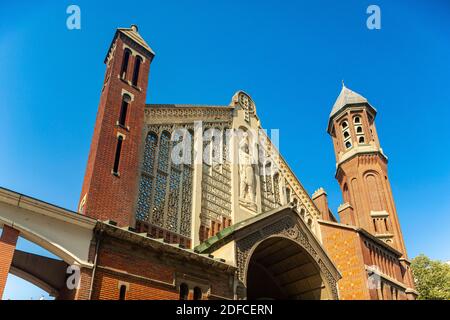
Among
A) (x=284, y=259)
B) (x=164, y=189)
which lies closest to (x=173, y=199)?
(x=164, y=189)

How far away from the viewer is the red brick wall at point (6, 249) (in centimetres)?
966

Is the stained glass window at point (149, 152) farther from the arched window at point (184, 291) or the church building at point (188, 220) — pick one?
the arched window at point (184, 291)

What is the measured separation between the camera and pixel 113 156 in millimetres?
15516

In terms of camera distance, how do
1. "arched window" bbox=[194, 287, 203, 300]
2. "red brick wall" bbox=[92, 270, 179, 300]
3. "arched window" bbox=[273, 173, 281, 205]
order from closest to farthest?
"red brick wall" bbox=[92, 270, 179, 300]
"arched window" bbox=[194, 287, 203, 300]
"arched window" bbox=[273, 173, 281, 205]

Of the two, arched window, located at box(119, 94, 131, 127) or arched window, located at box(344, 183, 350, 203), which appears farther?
arched window, located at box(344, 183, 350, 203)

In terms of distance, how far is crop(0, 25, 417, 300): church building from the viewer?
11523 mm

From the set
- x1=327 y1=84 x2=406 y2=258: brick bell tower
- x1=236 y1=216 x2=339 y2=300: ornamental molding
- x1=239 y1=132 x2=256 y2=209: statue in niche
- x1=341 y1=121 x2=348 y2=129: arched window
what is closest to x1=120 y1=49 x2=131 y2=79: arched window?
x1=239 y1=132 x2=256 y2=209: statue in niche

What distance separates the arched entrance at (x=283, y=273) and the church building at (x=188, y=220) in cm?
5

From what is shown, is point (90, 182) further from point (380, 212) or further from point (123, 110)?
point (380, 212)

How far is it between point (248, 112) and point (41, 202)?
16586 millimetres

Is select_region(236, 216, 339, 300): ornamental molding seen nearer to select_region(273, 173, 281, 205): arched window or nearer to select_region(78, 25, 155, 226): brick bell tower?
select_region(78, 25, 155, 226): brick bell tower

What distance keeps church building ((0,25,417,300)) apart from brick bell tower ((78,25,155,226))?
5cm

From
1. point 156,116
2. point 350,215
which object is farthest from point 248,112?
point 350,215

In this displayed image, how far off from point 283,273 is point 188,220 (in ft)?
18.7
